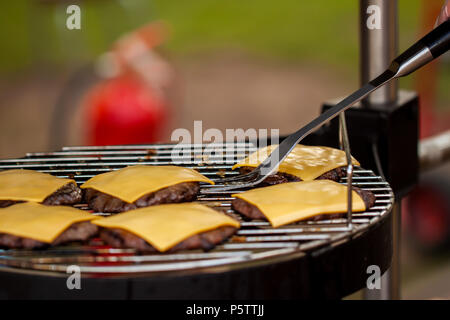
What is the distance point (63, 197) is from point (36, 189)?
76 millimetres

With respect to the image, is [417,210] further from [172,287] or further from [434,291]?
[172,287]

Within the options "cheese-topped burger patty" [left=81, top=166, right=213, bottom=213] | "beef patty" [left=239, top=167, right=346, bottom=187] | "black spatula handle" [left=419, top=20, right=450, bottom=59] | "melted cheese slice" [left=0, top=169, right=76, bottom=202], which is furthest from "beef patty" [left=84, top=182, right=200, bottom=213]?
"black spatula handle" [left=419, top=20, right=450, bottom=59]

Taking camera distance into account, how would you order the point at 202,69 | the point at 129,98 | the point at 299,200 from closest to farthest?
the point at 299,200 → the point at 129,98 → the point at 202,69

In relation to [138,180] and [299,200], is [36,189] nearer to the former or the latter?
[138,180]

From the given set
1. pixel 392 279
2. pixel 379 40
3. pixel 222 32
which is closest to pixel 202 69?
pixel 222 32

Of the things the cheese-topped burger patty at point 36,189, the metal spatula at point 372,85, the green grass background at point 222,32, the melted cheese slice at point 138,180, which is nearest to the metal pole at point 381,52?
the metal spatula at point 372,85

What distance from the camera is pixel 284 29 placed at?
9.84 metres

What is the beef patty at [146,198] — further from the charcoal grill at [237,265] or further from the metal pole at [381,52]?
the metal pole at [381,52]

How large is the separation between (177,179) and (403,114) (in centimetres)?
105

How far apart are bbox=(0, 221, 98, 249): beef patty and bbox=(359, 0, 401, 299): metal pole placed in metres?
1.21

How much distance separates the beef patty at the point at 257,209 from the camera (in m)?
1.66

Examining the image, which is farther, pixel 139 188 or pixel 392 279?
pixel 392 279

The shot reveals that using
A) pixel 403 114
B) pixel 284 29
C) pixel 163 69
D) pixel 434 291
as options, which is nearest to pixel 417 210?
pixel 434 291

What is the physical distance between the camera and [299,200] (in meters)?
1.67
